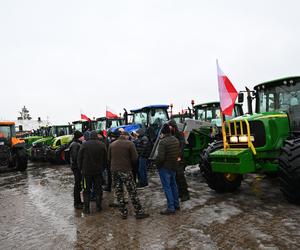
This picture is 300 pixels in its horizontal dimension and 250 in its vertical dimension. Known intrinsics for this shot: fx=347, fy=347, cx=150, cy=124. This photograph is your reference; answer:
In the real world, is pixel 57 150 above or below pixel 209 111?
below

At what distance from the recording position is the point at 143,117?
45.5 ft

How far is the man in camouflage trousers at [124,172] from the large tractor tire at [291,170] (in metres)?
2.51

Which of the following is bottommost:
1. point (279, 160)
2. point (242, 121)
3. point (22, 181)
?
point (22, 181)

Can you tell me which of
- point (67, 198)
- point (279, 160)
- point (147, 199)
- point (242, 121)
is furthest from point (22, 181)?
point (279, 160)

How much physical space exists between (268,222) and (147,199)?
9.80 feet

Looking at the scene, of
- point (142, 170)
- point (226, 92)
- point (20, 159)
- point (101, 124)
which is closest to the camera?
point (226, 92)

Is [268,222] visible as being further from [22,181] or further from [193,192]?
[22,181]

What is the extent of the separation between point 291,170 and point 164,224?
234 cm

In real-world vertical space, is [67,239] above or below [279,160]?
below

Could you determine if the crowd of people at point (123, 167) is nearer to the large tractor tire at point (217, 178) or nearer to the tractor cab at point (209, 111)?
Result: the large tractor tire at point (217, 178)

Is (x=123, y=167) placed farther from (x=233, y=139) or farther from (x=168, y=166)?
(x=233, y=139)

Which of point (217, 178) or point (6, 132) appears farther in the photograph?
point (6, 132)

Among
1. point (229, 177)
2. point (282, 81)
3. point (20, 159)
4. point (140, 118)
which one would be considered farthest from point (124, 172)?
point (20, 159)

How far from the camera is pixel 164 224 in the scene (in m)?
5.69
